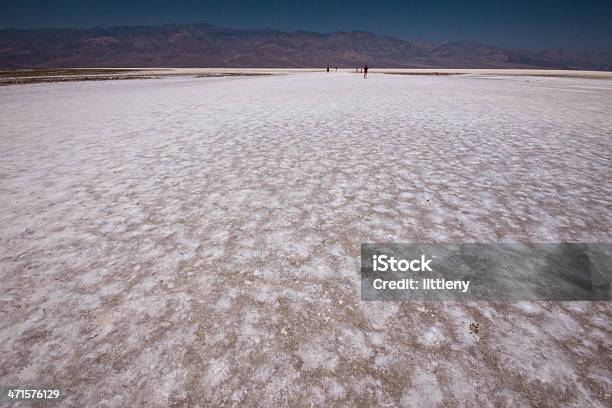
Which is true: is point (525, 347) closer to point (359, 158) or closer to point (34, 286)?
point (34, 286)

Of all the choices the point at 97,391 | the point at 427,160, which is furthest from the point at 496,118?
the point at 97,391

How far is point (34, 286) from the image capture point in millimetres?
2770

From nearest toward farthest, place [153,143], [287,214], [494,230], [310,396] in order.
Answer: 1. [310,396]
2. [494,230]
3. [287,214]
4. [153,143]

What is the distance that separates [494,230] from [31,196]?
6127 millimetres

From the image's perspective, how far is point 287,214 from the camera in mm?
4086

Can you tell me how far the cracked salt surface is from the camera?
6.63ft

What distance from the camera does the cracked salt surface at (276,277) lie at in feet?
6.63

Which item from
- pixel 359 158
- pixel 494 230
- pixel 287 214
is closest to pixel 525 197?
pixel 494 230

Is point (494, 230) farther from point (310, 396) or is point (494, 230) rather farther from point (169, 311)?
point (169, 311)

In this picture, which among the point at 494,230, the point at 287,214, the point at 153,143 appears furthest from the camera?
the point at 153,143

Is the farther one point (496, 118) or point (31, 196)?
point (496, 118)

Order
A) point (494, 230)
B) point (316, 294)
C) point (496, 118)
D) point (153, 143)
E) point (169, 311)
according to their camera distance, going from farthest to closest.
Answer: point (496, 118) < point (153, 143) < point (494, 230) < point (316, 294) < point (169, 311)

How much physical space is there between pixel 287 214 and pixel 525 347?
8.88 ft

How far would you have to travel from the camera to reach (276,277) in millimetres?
2922
